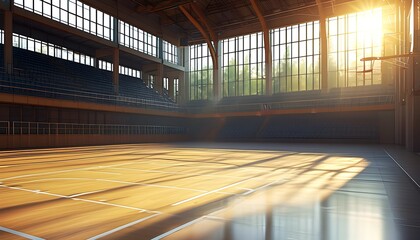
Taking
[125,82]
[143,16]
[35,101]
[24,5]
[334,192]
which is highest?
[143,16]

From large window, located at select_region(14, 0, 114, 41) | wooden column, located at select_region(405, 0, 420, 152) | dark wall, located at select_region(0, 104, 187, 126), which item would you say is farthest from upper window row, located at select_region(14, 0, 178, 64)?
wooden column, located at select_region(405, 0, 420, 152)

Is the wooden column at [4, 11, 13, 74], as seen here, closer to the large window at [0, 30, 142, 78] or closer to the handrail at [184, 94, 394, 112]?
the large window at [0, 30, 142, 78]

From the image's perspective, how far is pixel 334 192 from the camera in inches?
289

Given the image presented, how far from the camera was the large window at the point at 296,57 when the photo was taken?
44.4m

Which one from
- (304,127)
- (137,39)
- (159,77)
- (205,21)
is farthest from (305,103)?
(137,39)

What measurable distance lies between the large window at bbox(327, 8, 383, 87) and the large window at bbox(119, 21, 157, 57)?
25.3 m

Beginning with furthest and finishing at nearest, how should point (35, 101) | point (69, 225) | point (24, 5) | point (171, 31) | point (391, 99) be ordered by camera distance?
point (171, 31) < point (391, 99) < point (24, 5) < point (35, 101) < point (69, 225)

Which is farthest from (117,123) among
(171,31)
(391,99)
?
(391,99)

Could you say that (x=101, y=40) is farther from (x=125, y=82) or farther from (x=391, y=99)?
(x=391, y=99)

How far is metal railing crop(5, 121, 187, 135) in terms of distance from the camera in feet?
83.5

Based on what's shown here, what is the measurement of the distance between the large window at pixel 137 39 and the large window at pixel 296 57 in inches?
710

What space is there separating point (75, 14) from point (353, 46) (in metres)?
35.0

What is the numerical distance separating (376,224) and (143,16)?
43.5m

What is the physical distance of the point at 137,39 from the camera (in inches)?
1747
